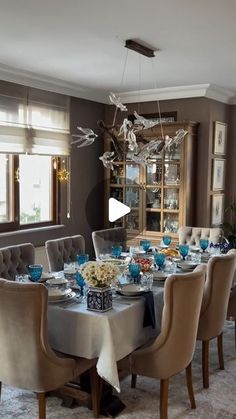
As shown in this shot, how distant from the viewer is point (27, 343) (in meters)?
2.33

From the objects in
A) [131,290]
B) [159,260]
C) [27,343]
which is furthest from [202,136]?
[27,343]

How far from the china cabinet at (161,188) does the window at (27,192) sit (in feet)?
3.13

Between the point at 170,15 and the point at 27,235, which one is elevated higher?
the point at 170,15

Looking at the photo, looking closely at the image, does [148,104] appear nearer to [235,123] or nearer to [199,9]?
[235,123]

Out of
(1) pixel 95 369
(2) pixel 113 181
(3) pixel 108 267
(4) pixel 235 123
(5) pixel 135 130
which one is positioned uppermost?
(4) pixel 235 123

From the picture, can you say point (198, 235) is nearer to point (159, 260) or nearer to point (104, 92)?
point (159, 260)

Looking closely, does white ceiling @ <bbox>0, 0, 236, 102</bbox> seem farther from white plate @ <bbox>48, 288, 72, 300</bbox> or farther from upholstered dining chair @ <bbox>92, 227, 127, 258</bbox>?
white plate @ <bbox>48, 288, 72, 300</bbox>

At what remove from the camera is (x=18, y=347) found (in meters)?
2.36

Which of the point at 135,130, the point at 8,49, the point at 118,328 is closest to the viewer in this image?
the point at 118,328

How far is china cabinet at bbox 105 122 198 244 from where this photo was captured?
544 centimetres

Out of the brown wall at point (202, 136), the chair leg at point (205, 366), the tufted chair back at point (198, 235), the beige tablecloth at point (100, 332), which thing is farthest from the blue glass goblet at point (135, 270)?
the brown wall at point (202, 136)

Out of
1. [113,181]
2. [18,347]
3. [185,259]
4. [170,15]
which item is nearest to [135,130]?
[170,15]

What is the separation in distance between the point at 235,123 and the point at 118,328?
4226mm

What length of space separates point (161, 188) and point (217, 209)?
2.79ft
